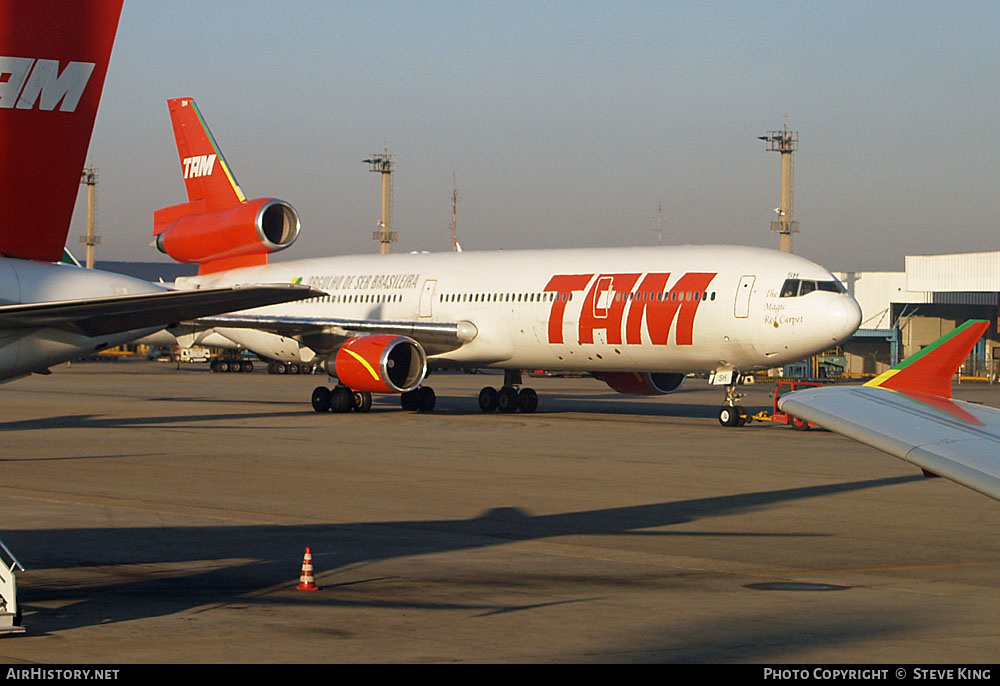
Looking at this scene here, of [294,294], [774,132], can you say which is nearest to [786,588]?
[294,294]

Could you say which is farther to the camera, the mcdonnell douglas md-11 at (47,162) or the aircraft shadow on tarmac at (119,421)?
the aircraft shadow on tarmac at (119,421)

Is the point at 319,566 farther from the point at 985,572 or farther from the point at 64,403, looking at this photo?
the point at 64,403

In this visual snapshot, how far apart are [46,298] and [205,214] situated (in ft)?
101

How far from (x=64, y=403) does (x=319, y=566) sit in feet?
98.0

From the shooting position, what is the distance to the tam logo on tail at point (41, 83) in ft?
33.4

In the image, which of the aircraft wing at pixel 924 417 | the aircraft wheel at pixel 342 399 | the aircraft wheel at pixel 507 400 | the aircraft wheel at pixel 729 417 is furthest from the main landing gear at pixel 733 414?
the aircraft wing at pixel 924 417

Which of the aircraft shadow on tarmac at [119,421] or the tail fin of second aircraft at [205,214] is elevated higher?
the tail fin of second aircraft at [205,214]

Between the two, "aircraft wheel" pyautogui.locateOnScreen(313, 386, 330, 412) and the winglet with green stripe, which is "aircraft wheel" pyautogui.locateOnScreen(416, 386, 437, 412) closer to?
"aircraft wheel" pyautogui.locateOnScreen(313, 386, 330, 412)

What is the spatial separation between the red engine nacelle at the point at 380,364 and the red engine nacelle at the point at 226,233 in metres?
5.96

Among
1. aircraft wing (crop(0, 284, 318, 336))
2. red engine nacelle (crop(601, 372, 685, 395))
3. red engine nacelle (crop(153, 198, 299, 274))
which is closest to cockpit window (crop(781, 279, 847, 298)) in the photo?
red engine nacelle (crop(601, 372, 685, 395))

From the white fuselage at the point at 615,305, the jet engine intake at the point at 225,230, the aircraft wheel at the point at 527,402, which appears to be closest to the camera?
the white fuselage at the point at 615,305

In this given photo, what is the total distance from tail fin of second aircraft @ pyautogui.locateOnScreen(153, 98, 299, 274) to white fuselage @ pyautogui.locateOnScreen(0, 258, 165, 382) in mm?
27820

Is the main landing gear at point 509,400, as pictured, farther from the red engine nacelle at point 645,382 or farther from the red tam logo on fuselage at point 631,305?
the red tam logo on fuselage at point 631,305

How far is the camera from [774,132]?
80.4m
